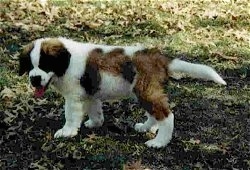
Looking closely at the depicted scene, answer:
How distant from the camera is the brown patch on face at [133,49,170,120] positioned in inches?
207

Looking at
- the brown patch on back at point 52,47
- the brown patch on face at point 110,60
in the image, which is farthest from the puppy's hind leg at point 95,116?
the brown patch on back at point 52,47

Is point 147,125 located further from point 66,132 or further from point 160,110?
point 66,132

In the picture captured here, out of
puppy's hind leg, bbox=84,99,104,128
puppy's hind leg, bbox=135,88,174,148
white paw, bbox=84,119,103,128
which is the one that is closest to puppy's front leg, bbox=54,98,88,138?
puppy's hind leg, bbox=84,99,104,128

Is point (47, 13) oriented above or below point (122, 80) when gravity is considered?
below

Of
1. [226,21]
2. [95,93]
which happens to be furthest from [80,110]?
[226,21]

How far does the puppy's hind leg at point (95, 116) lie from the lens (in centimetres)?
582

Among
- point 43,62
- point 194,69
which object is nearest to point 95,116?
point 43,62

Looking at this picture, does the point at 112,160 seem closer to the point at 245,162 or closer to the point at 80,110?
the point at 80,110

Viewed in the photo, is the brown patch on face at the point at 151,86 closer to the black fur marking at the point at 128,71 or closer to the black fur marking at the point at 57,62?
the black fur marking at the point at 128,71

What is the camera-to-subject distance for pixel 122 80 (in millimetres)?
5301

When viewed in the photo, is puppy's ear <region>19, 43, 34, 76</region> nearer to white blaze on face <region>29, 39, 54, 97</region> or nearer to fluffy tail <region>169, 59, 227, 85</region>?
white blaze on face <region>29, 39, 54, 97</region>

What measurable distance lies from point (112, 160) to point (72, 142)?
498 mm

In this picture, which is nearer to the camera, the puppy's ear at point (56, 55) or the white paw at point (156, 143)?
the puppy's ear at point (56, 55)

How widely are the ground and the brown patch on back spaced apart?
0.87 m
